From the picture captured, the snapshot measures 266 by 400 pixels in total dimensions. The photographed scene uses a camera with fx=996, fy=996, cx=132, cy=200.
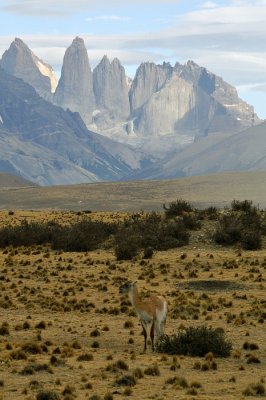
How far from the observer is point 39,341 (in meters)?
24.7

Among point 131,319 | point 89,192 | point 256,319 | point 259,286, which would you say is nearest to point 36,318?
point 131,319

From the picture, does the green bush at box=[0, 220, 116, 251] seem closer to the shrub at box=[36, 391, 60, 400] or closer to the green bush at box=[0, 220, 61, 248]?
the green bush at box=[0, 220, 61, 248]

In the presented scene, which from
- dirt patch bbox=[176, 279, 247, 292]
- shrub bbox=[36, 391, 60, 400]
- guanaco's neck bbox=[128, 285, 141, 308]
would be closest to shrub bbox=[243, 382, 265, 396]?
shrub bbox=[36, 391, 60, 400]

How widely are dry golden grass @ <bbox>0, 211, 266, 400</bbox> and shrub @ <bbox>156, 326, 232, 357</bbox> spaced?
1.26ft

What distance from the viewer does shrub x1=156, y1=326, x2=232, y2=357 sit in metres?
22.9

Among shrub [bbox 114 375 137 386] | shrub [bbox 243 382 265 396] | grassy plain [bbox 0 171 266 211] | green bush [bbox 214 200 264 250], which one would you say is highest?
green bush [bbox 214 200 264 250]

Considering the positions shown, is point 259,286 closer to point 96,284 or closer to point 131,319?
point 96,284

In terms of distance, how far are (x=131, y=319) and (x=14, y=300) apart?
18.4 feet

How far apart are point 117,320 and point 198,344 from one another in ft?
21.5

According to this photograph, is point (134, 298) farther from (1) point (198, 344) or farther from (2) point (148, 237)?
(2) point (148, 237)

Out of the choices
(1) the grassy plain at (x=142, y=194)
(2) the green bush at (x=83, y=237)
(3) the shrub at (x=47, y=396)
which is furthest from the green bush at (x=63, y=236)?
(1) the grassy plain at (x=142, y=194)

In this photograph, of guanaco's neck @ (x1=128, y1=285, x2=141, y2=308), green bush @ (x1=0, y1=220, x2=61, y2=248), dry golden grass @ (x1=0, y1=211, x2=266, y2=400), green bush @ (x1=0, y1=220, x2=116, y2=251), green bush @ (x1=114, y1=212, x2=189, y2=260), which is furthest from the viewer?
green bush @ (x1=0, y1=220, x2=61, y2=248)

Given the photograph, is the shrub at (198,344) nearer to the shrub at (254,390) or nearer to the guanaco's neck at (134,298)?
the guanaco's neck at (134,298)

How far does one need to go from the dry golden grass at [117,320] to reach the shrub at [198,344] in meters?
0.38
